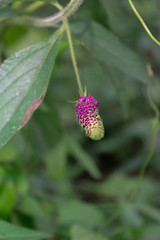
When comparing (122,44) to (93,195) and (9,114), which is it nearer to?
(9,114)

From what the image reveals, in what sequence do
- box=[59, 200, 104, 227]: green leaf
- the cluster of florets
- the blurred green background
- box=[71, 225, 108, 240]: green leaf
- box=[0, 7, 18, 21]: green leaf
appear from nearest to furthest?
1. the cluster of florets
2. box=[0, 7, 18, 21]: green leaf
3. box=[71, 225, 108, 240]: green leaf
4. the blurred green background
5. box=[59, 200, 104, 227]: green leaf

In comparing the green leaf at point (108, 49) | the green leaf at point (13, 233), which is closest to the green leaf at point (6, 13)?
the green leaf at point (108, 49)

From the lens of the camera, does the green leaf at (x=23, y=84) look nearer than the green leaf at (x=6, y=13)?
Yes

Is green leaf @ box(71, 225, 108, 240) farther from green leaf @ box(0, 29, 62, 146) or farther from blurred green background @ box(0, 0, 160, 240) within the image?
green leaf @ box(0, 29, 62, 146)

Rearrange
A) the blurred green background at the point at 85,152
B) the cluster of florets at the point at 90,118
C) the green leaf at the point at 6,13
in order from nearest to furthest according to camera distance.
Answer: the cluster of florets at the point at 90,118
the green leaf at the point at 6,13
the blurred green background at the point at 85,152

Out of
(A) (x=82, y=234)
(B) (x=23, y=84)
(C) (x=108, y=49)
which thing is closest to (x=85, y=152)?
(A) (x=82, y=234)

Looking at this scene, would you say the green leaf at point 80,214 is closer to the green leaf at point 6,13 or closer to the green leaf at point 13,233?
the green leaf at point 13,233

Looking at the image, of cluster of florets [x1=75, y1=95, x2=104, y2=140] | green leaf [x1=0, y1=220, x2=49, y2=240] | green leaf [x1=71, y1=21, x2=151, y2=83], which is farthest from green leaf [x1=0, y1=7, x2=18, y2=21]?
green leaf [x1=0, y1=220, x2=49, y2=240]

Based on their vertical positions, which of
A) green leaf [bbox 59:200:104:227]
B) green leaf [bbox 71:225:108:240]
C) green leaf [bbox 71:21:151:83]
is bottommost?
green leaf [bbox 71:225:108:240]
